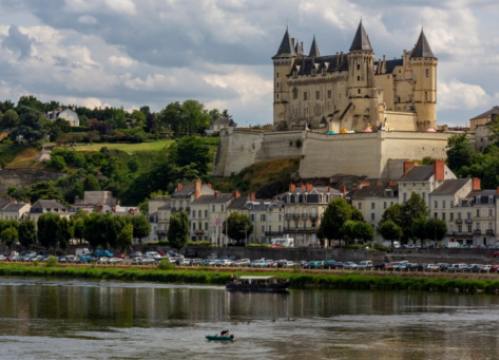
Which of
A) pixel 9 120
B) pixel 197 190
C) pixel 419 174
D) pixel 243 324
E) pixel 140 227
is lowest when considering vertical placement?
pixel 243 324

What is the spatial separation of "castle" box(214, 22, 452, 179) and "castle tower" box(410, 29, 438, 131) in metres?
0.08

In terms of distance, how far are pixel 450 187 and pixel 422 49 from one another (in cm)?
2963

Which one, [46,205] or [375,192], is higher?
[375,192]

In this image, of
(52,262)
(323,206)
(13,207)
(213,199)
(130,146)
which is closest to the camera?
(52,262)

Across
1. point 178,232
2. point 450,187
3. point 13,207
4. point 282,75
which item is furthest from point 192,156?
point 450,187

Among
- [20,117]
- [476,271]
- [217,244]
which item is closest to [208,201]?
[217,244]

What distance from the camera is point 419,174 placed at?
94875 millimetres

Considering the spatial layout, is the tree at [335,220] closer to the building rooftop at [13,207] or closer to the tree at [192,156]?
the building rooftop at [13,207]

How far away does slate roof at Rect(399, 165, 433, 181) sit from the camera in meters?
94.3

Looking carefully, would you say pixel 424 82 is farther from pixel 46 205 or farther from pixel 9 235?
pixel 9 235

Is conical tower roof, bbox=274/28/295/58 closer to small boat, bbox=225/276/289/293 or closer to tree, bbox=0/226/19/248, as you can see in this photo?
tree, bbox=0/226/19/248

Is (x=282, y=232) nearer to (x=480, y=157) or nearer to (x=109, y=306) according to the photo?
(x=480, y=157)

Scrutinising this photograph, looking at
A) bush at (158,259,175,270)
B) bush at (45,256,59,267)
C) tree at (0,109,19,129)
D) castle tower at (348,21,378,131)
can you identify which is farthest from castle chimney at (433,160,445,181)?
tree at (0,109,19,129)

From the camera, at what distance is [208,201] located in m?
105
